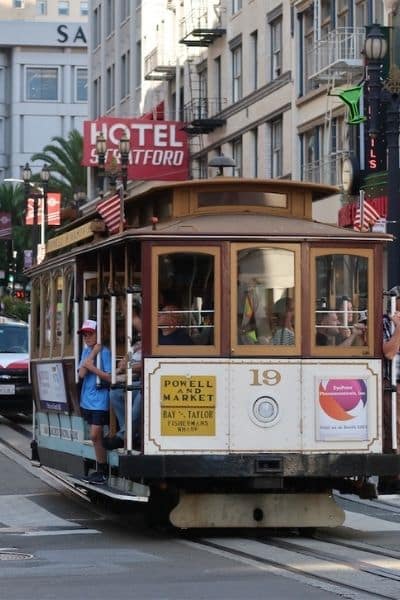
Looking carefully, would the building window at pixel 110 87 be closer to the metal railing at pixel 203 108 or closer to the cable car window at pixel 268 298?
the metal railing at pixel 203 108

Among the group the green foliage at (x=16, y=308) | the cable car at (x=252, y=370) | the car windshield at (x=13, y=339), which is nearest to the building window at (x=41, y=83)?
the green foliage at (x=16, y=308)

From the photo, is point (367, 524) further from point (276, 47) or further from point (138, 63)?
point (138, 63)

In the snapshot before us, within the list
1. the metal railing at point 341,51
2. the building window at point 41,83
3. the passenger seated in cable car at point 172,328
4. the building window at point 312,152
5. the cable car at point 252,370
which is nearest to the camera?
the cable car at point 252,370

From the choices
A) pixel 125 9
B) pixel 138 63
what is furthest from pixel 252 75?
pixel 125 9

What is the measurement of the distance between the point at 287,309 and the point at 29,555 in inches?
122

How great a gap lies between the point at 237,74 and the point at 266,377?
36008 millimetres

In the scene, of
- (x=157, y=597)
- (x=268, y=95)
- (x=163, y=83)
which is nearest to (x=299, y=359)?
(x=157, y=597)

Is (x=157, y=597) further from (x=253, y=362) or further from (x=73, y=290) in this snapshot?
(x=73, y=290)

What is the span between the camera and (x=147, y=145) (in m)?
50.9

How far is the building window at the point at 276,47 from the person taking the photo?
44625 mm

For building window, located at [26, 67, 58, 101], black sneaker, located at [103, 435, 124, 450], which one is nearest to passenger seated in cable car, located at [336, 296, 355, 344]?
black sneaker, located at [103, 435, 124, 450]

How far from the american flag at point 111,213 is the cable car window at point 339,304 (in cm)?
233

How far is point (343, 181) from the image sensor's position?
36.5 m

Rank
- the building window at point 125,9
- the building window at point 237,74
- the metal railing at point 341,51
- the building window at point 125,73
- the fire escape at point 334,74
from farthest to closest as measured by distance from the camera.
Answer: the building window at point 125,73 → the building window at point 125,9 → the building window at point 237,74 → the fire escape at point 334,74 → the metal railing at point 341,51
